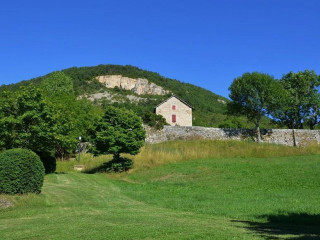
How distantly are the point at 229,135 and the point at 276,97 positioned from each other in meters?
7.18

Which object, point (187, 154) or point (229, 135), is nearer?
point (187, 154)

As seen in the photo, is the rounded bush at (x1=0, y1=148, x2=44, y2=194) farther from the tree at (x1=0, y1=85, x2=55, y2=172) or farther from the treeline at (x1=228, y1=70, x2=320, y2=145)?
the treeline at (x1=228, y1=70, x2=320, y2=145)

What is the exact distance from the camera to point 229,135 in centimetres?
4091

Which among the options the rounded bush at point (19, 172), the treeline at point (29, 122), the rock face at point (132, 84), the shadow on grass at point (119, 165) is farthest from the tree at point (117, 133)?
the rock face at point (132, 84)

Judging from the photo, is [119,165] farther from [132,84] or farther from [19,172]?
[132,84]

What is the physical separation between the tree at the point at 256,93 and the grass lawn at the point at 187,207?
2019 centimetres

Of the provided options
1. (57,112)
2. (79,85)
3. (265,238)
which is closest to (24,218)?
(265,238)

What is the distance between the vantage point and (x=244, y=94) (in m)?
41.2

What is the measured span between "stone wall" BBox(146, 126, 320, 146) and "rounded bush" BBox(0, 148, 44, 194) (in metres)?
27.4

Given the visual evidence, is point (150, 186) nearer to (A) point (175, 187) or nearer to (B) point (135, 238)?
(A) point (175, 187)

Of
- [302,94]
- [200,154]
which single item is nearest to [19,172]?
[200,154]

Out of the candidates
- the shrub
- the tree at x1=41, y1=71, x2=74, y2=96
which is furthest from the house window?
the shrub

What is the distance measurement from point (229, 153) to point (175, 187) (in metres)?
12.8

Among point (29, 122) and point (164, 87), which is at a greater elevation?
point (164, 87)
